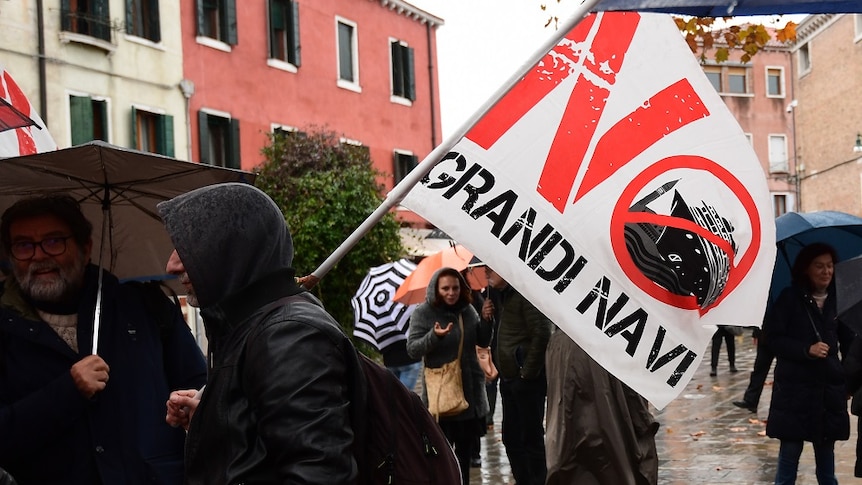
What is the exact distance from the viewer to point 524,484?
7.83 m

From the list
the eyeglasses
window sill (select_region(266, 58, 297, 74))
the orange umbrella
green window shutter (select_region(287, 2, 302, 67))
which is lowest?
the orange umbrella

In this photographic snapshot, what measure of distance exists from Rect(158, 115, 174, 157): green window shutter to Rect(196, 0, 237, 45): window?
2.82 m

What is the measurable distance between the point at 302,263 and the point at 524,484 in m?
14.9

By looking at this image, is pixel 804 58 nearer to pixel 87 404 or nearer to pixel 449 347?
pixel 449 347

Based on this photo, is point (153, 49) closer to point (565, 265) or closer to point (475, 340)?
point (475, 340)

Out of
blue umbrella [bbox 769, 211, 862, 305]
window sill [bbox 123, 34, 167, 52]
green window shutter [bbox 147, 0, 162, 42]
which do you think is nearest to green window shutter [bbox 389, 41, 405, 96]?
window sill [bbox 123, 34, 167, 52]

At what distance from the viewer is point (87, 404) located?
3.63 metres

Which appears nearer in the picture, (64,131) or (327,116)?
(64,131)

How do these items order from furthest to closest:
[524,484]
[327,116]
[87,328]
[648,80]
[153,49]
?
[327,116]
[153,49]
[524,484]
[648,80]
[87,328]

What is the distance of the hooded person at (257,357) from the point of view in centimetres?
231

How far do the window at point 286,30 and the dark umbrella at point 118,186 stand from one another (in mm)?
23556

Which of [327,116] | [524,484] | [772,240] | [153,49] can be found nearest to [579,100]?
[772,240]

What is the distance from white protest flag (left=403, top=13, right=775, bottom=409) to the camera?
410 centimetres

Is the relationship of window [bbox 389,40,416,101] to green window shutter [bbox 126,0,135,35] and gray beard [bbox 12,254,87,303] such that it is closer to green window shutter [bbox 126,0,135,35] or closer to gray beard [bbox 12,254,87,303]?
green window shutter [bbox 126,0,135,35]
